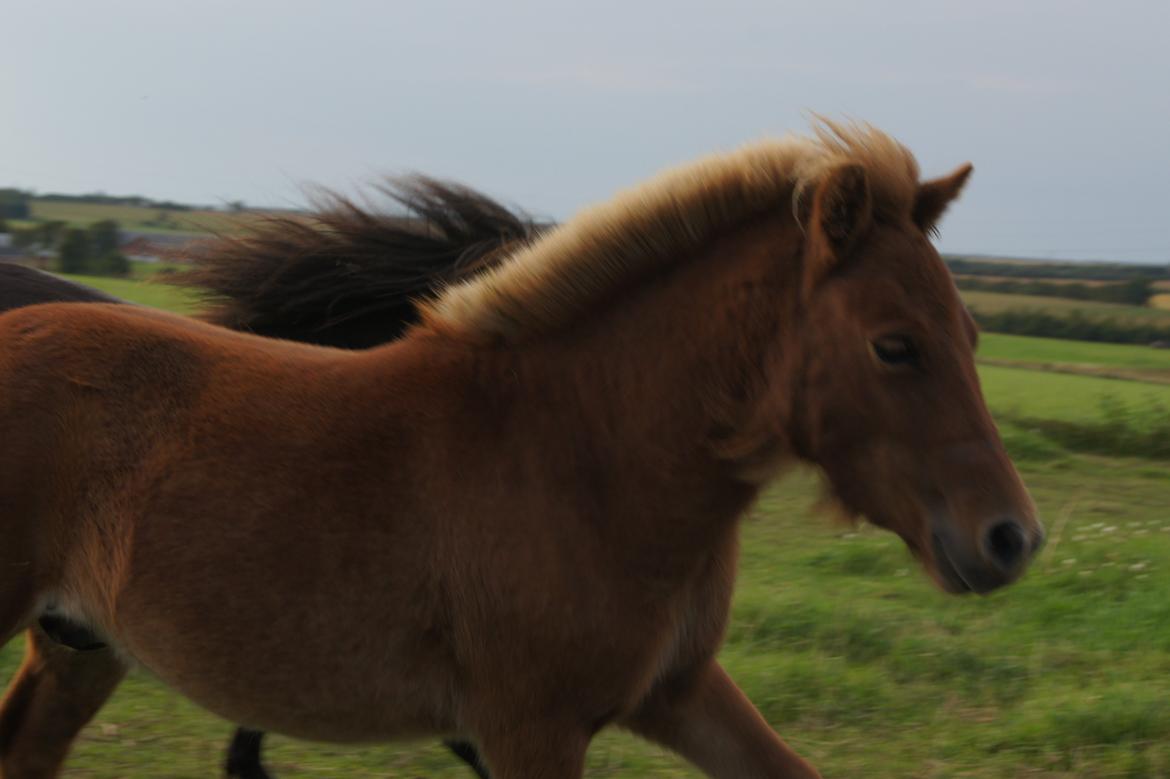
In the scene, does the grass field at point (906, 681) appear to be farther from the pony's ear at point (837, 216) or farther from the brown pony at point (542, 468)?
the pony's ear at point (837, 216)

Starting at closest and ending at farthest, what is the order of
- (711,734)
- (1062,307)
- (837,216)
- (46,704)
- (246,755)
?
1. (837,216)
2. (711,734)
3. (46,704)
4. (246,755)
5. (1062,307)

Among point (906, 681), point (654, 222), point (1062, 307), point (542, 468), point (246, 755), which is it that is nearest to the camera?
point (542, 468)

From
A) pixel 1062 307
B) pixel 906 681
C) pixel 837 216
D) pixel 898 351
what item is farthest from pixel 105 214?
pixel 898 351

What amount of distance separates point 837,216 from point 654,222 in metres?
0.46

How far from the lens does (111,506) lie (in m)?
2.99

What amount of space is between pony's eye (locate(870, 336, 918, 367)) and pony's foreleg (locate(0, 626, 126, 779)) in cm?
224

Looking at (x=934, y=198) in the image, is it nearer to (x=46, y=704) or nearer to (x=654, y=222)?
(x=654, y=222)

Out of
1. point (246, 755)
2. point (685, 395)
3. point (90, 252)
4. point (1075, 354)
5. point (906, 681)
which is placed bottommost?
point (1075, 354)

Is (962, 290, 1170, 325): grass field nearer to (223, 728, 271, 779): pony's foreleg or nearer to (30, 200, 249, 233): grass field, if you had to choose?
(30, 200, 249, 233): grass field

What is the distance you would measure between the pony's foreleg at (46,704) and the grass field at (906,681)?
0.69 ft

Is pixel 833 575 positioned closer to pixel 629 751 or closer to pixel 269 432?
pixel 629 751

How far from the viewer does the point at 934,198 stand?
9.58 feet

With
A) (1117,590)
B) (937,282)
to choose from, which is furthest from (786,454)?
(1117,590)

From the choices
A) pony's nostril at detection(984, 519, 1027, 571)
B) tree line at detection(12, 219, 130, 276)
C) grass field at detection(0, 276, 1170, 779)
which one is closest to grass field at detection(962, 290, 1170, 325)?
tree line at detection(12, 219, 130, 276)
